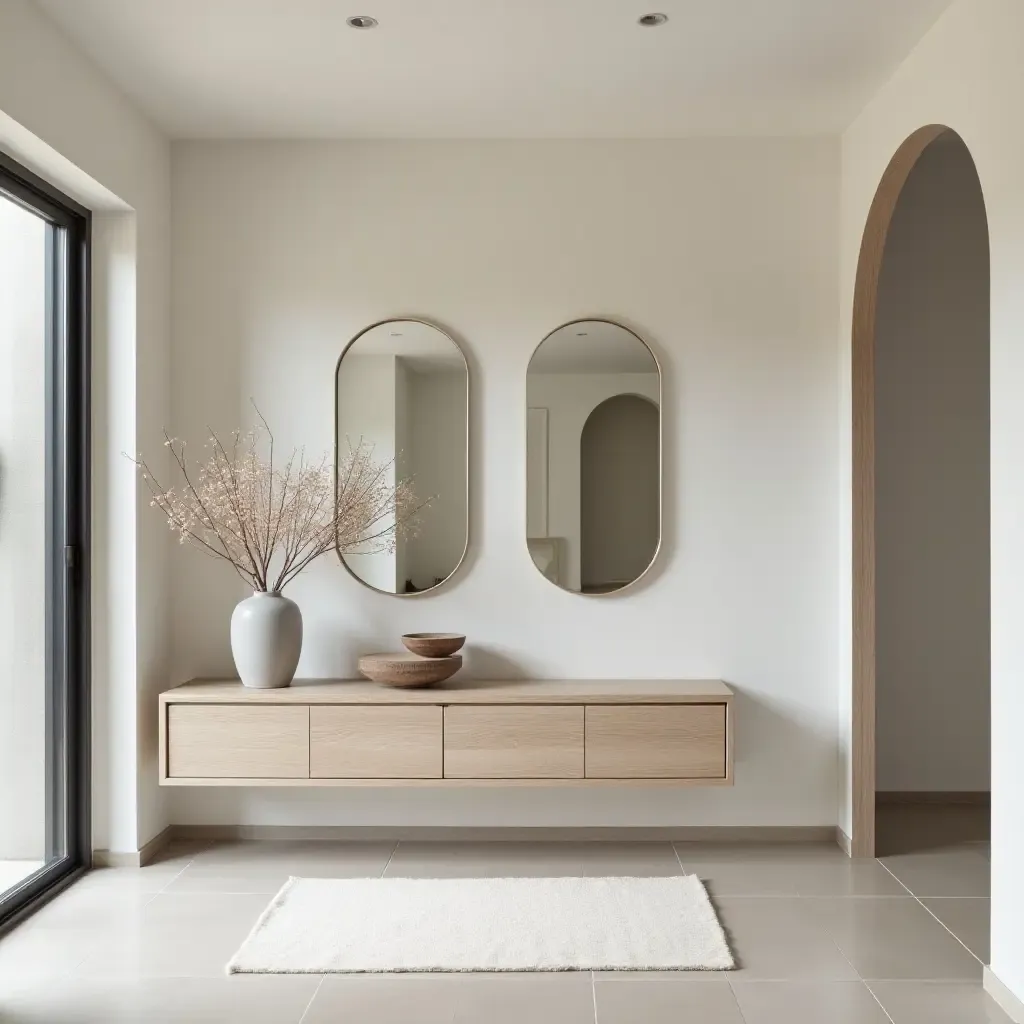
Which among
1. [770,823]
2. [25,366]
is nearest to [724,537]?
[770,823]

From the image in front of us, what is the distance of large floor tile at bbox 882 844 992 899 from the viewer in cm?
349

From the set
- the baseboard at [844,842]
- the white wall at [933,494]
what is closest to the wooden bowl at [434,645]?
the baseboard at [844,842]

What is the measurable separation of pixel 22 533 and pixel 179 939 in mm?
1322

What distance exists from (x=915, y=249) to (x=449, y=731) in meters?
2.80

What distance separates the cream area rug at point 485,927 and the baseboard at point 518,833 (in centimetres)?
45

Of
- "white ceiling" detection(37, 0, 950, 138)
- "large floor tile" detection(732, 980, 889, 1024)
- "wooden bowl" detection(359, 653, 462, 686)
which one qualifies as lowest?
"large floor tile" detection(732, 980, 889, 1024)

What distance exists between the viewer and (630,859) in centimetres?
381

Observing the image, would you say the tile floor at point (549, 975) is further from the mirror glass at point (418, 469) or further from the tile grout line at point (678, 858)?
the mirror glass at point (418, 469)

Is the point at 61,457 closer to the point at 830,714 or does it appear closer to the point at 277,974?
the point at 277,974

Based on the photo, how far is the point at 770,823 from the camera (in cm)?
402

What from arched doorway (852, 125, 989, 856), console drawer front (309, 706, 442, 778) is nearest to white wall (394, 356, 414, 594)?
console drawer front (309, 706, 442, 778)

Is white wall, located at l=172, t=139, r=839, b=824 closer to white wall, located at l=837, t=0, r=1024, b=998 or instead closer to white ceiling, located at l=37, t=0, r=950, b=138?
white ceiling, located at l=37, t=0, r=950, b=138

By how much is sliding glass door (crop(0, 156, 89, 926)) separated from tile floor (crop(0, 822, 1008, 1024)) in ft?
0.82

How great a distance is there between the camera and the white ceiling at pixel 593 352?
4.03 metres
